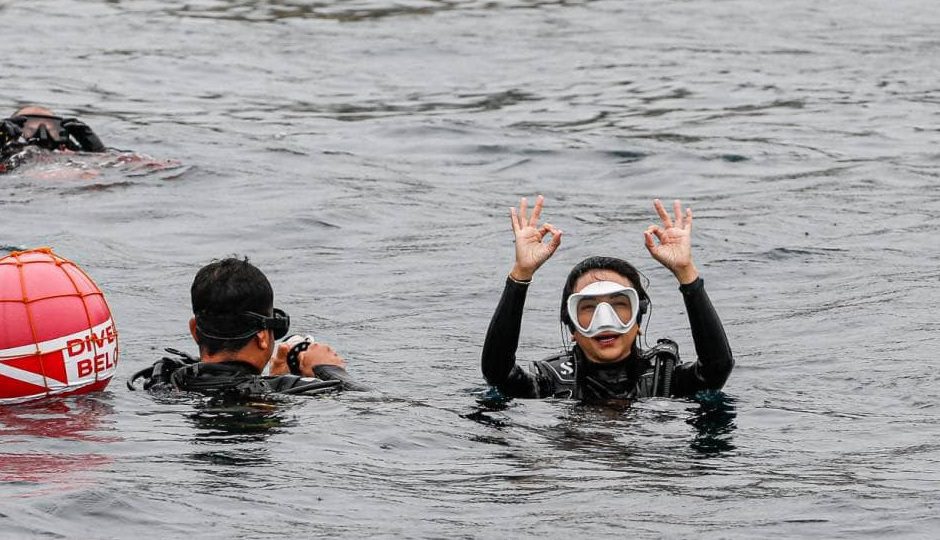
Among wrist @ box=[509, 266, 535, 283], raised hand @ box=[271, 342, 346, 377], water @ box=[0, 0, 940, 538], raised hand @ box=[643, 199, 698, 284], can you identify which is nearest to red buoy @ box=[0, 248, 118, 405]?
water @ box=[0, 0, 940, 538]

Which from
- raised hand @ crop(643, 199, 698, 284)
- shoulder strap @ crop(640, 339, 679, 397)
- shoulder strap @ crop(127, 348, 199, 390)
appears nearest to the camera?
raised hand @ crop(643, 199, 698, 284)

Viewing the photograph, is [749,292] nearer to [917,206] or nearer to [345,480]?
[917,206]

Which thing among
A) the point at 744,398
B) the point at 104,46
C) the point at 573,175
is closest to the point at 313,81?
the point at 104,46

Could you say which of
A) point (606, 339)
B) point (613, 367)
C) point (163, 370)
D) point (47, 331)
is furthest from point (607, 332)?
point (47, 331)

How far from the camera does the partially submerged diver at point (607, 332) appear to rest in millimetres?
7879

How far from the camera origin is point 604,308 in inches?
315

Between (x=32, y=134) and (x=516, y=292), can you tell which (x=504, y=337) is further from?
(x=32, y=134)

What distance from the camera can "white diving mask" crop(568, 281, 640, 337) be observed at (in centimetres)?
803

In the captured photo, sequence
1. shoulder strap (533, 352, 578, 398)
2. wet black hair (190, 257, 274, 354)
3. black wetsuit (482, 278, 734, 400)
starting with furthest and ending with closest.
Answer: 1. shoulder strap (533, 352, 578, 398)
2. black wetsuit (482, 278, 734, 400)
3. wet black hair (190, 257, 274, 354)

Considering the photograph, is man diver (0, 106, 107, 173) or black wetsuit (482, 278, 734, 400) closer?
black wetsuit (482, 278, 734, 400)

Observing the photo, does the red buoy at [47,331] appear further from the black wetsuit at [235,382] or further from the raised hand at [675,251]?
the raised hand at [675,251]

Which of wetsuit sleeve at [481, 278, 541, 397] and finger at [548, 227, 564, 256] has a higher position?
finger at [548, 227, 564, 256]

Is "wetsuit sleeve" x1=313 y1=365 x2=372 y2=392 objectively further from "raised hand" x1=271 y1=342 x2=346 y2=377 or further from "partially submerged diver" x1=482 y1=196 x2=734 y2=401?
"partially submerged diver" x1=482 y1=196 x2=734 y2=401

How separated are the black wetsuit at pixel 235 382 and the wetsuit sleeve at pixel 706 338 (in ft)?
5.56
